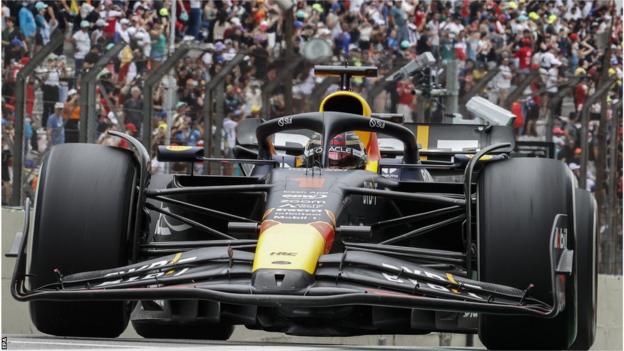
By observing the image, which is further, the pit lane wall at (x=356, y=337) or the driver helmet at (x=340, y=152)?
the pit lane wall at (x=356, y=337)

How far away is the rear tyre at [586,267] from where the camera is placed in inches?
300

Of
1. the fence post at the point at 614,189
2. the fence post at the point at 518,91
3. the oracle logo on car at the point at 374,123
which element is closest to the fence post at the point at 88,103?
the oracle logo on car at the point at 374,123

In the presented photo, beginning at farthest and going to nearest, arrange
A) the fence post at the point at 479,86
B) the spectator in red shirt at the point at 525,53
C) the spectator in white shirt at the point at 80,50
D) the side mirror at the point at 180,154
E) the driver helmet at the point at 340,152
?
the spectator in red shirt at the point at 525,53 < the fence post at the point at 479,86 < the spectator in white shirt at the point at 80,50 < the driver helmet at the point at 340,152 < the side mirror at the point at 180,154

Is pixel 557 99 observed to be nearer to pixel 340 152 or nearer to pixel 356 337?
pixel 356 337

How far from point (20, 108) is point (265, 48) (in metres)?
5.79

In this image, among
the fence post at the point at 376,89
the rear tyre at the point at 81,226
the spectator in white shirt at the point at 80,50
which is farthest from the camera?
the fence post at the point at 376,89

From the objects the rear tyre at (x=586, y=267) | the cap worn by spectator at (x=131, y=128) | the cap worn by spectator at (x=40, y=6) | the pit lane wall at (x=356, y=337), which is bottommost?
the pit lane wall at (x=356, y=337)

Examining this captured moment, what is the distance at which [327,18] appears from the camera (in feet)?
57.1

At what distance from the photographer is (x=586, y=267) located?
7.61 meters

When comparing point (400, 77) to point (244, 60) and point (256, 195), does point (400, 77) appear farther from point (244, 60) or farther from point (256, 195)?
point (256, 195)

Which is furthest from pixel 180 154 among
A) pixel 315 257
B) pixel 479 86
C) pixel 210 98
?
pixel 479 86

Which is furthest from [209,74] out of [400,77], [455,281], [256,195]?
[455,281]

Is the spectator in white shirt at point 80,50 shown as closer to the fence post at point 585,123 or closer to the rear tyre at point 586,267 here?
the rear tyre at point 586,267

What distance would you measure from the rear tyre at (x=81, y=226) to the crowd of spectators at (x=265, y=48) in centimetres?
386
